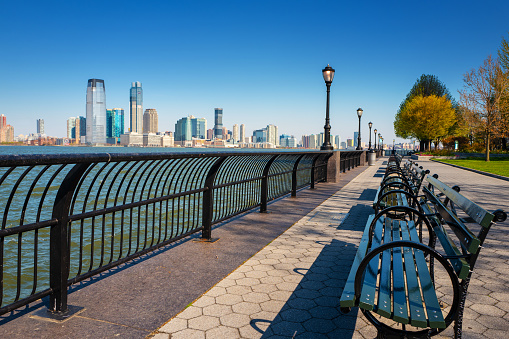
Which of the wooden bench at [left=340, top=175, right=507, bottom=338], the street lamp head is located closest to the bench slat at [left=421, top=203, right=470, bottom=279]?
the wooden bench at [left=340, top=175, right=507, bottom=338]

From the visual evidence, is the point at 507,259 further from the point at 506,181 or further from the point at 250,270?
the point at 506,181

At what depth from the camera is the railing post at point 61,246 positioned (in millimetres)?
3107

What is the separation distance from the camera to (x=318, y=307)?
3541 millimetres

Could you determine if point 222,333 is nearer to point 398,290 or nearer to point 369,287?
point 369,287

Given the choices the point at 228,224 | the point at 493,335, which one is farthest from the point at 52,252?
the point at 228,224

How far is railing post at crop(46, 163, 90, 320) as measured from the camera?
3107 millimetres

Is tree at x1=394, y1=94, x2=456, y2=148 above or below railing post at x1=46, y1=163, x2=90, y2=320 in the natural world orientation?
above

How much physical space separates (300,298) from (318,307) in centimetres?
26

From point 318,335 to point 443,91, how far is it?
71451 millimetres

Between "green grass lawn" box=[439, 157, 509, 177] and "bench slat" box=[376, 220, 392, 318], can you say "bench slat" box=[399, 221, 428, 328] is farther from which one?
Result: "green grass lawn" box=[439, 157, 509, 177]

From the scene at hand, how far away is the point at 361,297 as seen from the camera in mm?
2406

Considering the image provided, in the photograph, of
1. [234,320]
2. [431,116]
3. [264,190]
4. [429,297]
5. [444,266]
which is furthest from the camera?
[431,116]

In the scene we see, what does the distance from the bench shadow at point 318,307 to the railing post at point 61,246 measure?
166 cm

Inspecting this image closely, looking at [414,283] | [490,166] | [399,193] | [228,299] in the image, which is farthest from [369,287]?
[490,166]
